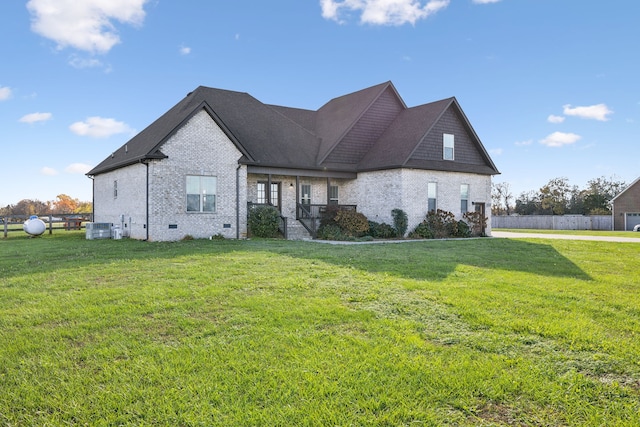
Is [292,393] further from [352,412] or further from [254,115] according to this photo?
[254,115]

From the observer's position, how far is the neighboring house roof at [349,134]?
71.8ft

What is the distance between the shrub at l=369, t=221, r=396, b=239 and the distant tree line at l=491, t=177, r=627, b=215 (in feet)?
123

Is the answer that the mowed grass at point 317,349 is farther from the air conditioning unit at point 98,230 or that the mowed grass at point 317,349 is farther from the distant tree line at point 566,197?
the distant tree line at point 566,197

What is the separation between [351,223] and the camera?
20938 millimetres

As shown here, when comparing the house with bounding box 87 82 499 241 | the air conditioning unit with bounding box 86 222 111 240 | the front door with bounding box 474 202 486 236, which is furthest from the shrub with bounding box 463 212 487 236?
the air conditioning unit with bounding box 86 222 111 240

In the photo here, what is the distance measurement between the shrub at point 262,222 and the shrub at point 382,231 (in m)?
4.91

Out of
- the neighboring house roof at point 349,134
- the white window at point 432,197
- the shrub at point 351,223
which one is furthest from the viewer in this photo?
the white window at point 432,197

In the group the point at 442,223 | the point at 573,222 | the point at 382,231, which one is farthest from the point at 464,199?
the point at 573,222

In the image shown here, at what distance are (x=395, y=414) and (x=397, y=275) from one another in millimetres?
5817

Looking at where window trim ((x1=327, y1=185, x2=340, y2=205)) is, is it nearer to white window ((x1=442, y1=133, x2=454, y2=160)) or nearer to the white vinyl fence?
white window ((x1=442, y1=133, x2=454, y2=160))

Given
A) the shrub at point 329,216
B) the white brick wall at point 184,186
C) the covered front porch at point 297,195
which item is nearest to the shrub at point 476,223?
the covered front porch at point 297,195

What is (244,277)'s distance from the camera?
8.53 meters

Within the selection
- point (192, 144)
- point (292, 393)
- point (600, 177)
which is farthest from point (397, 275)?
point (600, 177)

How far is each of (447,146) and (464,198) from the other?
126 inches
